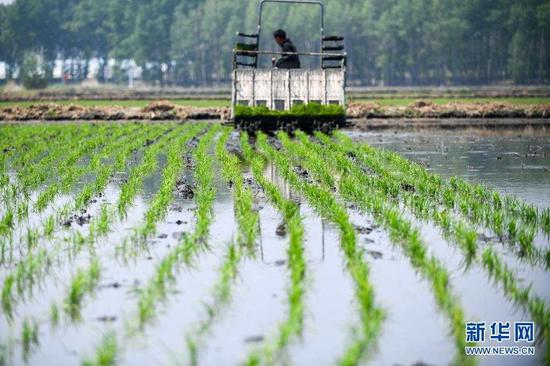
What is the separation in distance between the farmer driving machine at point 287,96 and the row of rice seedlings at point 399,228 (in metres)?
7.91

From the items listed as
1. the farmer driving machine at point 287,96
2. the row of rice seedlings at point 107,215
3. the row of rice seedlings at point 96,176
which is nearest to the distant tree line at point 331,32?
the farmer driving machine at point 287,96

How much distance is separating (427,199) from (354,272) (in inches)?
198

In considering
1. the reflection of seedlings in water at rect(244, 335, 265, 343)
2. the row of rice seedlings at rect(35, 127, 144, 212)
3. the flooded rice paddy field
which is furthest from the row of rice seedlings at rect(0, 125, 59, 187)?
the reflection of seedlings in water at rect(244, 335, 265, 343)

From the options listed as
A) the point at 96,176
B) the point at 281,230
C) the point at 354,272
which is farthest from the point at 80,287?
the point at 96,176

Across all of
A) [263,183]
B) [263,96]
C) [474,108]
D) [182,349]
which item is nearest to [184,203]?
[263,183]

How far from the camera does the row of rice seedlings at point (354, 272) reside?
5.61 meters

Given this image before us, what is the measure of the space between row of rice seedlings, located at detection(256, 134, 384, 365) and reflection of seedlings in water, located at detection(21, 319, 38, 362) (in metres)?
1.52

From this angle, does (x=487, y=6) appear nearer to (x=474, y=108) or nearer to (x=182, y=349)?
(x=474, y=108)

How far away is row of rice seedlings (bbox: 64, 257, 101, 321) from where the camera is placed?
6.76 metres

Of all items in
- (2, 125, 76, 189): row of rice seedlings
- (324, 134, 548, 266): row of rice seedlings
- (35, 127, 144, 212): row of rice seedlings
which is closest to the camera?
(324, 134, 548, 266): row of rice seedlings

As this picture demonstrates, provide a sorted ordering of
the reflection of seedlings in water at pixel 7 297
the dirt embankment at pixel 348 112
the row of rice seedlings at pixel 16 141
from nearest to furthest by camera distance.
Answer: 1. the reflection of seedlings in water at pixel 7 297
2. the row of rice seedlings at pixel 16 141
3. the dirt embankment at pixel 348 112

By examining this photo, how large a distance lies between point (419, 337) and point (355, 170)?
31.5 ft

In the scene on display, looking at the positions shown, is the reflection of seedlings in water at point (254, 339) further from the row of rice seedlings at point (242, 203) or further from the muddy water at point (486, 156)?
the muddy water at point (486, 156)

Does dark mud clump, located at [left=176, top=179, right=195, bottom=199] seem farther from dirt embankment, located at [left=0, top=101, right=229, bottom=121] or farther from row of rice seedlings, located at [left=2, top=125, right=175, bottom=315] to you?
dirt embankment, located at [left=0, top=101, right=229, bottom=121]
